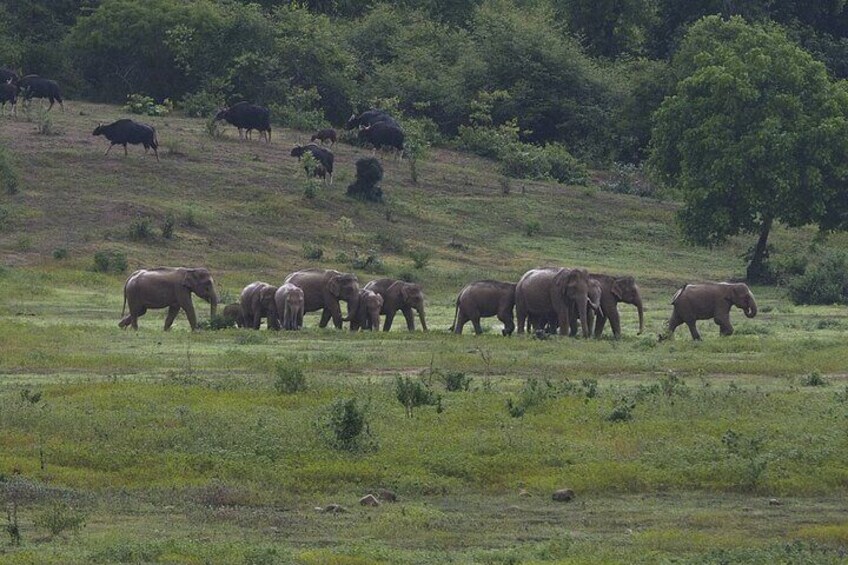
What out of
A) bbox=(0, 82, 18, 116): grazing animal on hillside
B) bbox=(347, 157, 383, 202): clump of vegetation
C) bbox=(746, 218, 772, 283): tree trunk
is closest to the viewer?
bbox=(746, 218, 772, 283): tree trunk

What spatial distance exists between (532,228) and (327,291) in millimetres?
19174

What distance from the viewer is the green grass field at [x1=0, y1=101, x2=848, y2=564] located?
15555mm

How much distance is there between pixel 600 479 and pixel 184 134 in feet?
132

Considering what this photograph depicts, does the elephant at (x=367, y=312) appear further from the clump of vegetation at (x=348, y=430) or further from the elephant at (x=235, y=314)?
the clump of vegetation at (x=348, y=430)

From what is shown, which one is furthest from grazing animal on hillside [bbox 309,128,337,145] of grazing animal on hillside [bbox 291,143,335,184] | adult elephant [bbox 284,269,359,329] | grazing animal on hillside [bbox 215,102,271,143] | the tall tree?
adult elephant [bbox 284,269,359,329]

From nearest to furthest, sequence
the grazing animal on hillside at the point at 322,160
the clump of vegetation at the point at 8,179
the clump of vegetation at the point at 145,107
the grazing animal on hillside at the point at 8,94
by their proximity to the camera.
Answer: the clump of vegetation at the point at 8,179, the grazing animal on hillside at the point at 322,160, the grazing animal on hillside at the point at 8,94, the clump of vegetation at the point at 145,107

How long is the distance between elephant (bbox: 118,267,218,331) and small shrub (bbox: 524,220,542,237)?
2041 cm

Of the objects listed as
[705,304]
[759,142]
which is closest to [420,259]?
[759,142]

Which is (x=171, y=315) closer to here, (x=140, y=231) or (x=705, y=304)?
(x=705, y=304)

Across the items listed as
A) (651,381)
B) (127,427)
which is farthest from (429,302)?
(127,427)

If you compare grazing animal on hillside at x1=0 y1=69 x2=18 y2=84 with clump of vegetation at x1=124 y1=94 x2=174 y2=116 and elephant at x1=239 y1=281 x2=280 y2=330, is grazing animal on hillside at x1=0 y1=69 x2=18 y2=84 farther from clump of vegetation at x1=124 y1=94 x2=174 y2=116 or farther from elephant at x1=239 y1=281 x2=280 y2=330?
elephant at x1=239 y1=281 x2=280 y2=330

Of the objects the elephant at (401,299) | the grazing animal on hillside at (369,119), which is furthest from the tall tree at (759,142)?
the elephant at (401,299)

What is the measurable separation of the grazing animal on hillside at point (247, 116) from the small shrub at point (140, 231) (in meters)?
12.7

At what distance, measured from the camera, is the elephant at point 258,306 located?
109 ft
